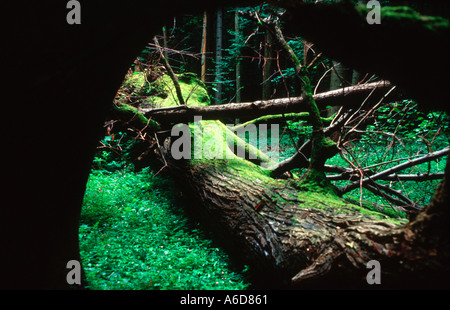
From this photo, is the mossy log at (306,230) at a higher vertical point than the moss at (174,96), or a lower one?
lower

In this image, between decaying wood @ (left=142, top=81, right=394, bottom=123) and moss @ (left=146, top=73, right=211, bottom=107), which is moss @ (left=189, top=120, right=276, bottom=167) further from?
moss @ (left=146, top=73, right=211, bottom=107)

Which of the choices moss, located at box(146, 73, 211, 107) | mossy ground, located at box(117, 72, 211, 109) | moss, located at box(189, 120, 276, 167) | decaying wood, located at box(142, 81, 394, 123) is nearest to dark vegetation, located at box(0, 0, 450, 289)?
decaying wood, located at box(142, 81, 394, 123)

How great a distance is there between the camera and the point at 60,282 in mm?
1750

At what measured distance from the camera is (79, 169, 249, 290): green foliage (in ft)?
8.29

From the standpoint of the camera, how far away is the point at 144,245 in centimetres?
320

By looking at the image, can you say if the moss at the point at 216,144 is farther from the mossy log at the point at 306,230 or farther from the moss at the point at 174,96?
the moss at the point at 174,96

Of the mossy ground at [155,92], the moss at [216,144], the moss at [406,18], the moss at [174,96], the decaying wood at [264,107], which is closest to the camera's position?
the moss at [406,18]

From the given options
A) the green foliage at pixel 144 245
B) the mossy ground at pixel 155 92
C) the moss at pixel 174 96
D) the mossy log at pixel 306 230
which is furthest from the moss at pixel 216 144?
the mossy ground at pixel 155 92

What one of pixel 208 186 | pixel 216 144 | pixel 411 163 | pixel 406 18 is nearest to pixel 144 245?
pixel 208 186

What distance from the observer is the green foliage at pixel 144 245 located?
253cm

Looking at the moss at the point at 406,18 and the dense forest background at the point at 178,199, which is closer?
the moss at the point at 406,18

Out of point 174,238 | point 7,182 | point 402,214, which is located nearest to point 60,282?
point 7,182

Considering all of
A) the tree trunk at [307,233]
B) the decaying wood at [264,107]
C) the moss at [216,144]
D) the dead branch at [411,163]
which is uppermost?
the decaying wood at [264,107]
